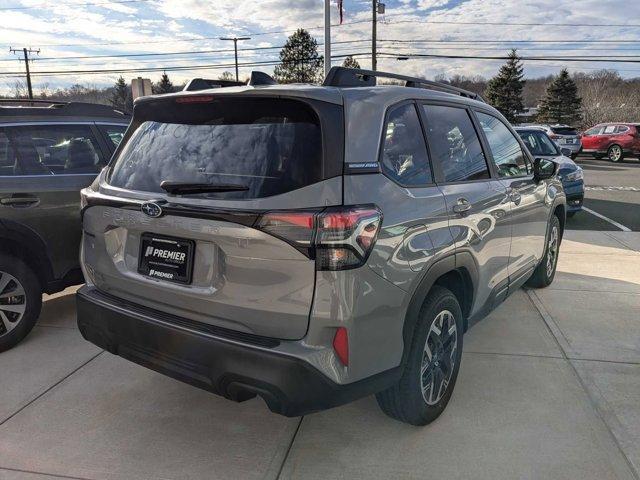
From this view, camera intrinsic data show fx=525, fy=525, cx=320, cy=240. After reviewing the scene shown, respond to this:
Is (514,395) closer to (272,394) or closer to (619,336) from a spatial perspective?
(619,336)

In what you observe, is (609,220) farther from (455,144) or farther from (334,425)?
(334,425)

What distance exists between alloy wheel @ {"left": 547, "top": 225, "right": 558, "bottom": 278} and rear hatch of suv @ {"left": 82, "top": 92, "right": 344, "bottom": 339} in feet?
12.0

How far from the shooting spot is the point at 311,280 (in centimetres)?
208

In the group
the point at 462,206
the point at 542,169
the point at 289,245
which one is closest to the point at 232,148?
the point at 289,245

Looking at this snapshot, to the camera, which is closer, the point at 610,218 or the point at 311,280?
the point at 311,280

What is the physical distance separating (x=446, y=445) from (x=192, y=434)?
4.44 feet

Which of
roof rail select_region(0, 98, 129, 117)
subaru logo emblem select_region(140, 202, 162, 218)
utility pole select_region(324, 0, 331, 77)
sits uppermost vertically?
utility pole select_region(324, 0, 331, 77)

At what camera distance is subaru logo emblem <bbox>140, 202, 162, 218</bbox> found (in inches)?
94.2

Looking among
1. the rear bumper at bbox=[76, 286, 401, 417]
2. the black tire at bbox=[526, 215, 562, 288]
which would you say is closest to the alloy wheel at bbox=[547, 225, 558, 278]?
the black tire at bbox=[526, 215, 562, 288]

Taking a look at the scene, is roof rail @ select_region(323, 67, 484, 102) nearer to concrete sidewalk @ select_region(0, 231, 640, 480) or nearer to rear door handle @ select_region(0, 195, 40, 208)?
concrete sidewalk @ select_region(0, 231, 640, 480)

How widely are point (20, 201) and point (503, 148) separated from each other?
3543mm

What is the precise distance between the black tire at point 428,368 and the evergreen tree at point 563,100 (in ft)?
184

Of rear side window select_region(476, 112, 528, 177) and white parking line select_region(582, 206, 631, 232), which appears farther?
white parking line select_region(582, 206, 631, 232)

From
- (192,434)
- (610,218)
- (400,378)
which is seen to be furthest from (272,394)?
(610,218)
